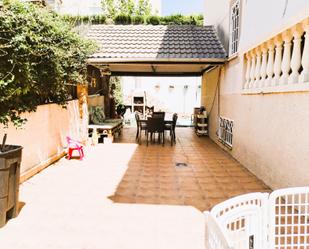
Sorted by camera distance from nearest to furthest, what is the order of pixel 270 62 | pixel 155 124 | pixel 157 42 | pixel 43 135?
pixel 270 62 → pixel 43 135 → pixel 155 124 → pixel 157 42

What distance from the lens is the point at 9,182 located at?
4137 mm

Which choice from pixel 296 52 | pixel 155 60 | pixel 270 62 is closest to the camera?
pixel 296 52

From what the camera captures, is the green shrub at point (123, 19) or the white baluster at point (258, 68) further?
the green shrub at point (123, 19)

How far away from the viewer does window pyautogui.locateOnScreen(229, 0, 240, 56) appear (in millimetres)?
9578

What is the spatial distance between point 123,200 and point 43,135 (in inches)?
128

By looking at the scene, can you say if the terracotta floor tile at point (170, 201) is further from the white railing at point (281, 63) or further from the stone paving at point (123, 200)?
the white railing at point (281, 63)

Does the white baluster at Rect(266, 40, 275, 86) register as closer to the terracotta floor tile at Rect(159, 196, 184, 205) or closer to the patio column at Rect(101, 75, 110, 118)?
the terracotta floor tile at Rect(159, 196, 184, 205)

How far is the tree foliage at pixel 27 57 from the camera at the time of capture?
17.4ft

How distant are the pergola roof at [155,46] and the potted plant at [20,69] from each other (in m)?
3.30

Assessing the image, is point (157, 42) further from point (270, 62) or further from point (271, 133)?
Answer: point (271, 133)

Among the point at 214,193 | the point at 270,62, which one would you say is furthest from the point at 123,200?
the point at 270,62

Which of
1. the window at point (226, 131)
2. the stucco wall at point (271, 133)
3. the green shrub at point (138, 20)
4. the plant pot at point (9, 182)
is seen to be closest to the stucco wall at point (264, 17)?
the stucco wall at point (271, 133)

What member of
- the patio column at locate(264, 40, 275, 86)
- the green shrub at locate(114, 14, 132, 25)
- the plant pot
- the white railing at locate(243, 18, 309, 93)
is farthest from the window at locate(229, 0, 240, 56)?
the green shrub at locate(114, 14, 132, 25)

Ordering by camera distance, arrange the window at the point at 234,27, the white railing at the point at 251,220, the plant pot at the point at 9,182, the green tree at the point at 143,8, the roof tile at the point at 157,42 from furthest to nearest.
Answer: the green tree at the point at 143,8, the roof tile at the point at 157,42, the window at the point at 234,27, the plant pot at the point at 9,182, the white railing at the point at 251,220
